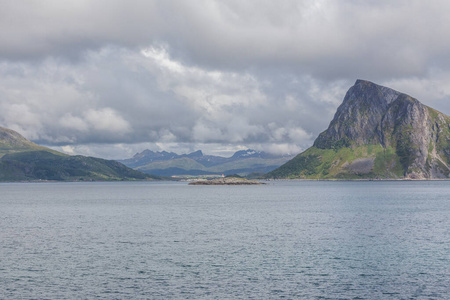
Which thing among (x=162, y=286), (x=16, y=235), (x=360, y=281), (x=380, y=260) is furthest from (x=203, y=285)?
(x=16, y=235)

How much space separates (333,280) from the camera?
52.7 m

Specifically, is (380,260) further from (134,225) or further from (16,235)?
(16,235)

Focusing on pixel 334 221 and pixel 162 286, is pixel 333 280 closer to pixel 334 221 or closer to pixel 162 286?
pixel 162 286

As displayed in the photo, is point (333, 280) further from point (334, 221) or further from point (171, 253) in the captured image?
point (334, 221)

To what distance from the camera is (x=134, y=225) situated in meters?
111

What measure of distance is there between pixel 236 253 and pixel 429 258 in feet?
96.3

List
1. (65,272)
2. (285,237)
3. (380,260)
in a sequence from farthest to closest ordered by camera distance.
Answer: (285,237)
(380,260)
(65,272)

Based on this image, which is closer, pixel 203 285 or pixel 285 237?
pixel 203 285

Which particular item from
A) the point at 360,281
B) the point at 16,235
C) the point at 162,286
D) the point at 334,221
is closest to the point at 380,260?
the point at 360,281

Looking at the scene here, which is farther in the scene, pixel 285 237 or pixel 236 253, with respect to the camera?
pixel 285 237

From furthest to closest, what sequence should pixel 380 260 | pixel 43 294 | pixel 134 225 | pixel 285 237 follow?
1. pixel 134 225
2. pixel 285 237
3. pixel 380 260
4. pixel 43 294

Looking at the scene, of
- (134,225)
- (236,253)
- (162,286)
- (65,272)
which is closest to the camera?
(162,286)

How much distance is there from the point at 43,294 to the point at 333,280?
33524 mm

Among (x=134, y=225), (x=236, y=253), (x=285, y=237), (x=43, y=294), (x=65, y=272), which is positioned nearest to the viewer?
(x=43, y=294)
